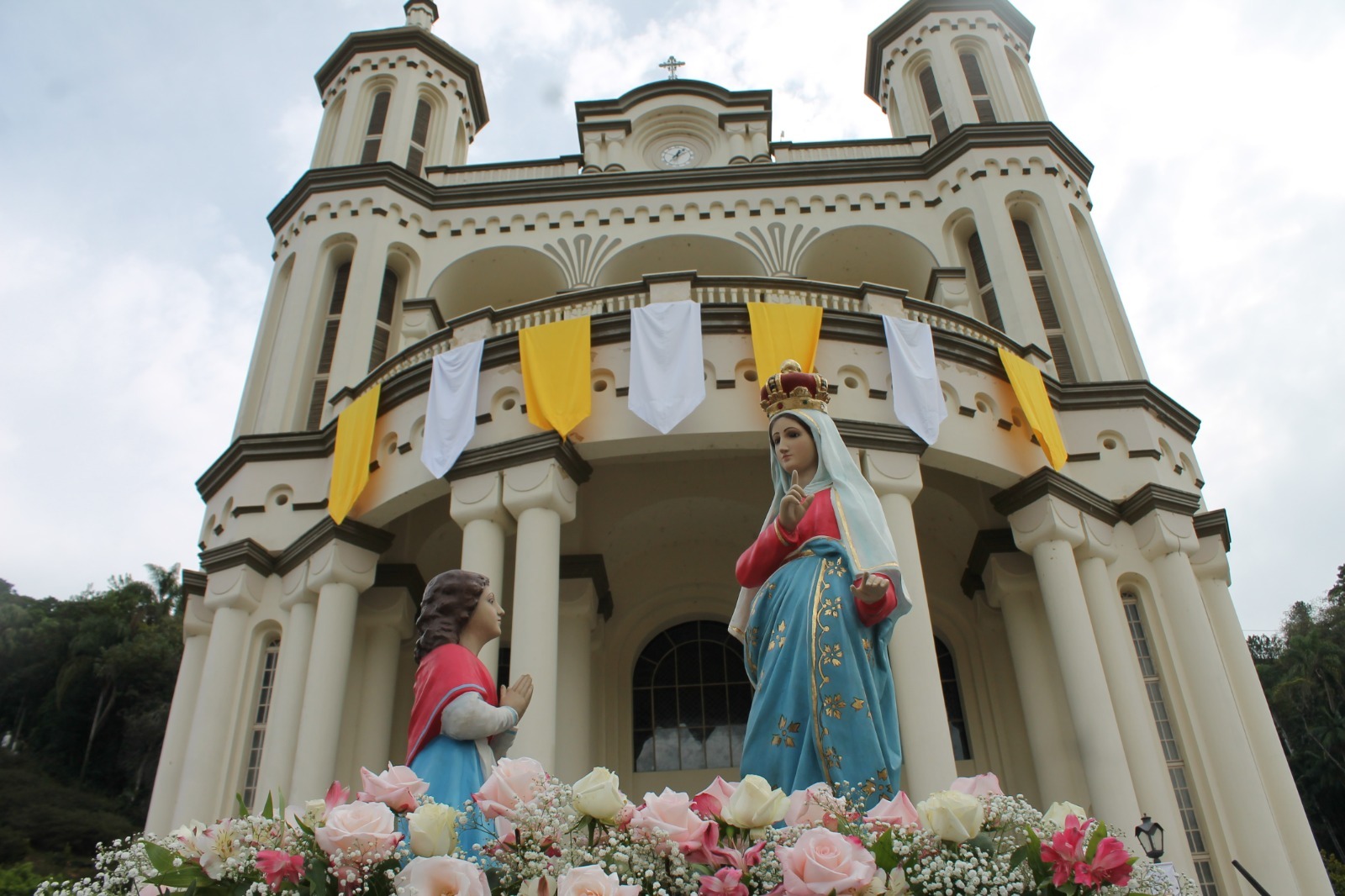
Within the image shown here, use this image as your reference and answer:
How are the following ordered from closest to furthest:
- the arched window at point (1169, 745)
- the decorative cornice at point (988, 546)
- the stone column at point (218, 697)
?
1. the arched window at point (1169, 745)
2. the stone column at point (218, 697)
3. the decorative cornice at point (988, 546)

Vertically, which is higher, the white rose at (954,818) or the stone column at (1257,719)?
the stone column at (1257,719)

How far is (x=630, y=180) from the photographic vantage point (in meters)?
18.9

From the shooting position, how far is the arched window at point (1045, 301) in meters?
15.5

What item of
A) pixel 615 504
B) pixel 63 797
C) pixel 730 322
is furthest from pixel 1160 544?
pixel 63 797

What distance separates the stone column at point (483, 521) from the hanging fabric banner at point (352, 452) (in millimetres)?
1645

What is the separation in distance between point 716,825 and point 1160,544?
1191 centimetres

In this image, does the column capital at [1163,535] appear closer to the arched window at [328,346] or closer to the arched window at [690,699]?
the arched window at [690,699]

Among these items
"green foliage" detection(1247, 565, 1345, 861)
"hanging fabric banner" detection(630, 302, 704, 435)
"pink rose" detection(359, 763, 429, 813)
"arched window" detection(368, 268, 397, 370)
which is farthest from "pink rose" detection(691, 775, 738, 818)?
"green foliage" detection(1247, 565, 1345, 861)

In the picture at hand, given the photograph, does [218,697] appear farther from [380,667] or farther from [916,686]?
[916,686]

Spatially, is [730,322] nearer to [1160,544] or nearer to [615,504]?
[615,504]

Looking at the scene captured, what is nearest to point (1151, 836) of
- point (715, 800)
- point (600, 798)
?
point (715, 800)

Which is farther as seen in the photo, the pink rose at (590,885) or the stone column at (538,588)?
the stone column at (538,588)

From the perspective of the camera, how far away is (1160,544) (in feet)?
42.4

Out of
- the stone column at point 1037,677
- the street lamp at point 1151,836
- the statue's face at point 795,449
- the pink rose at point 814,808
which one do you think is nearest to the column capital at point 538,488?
the statue's face at point 795,449
